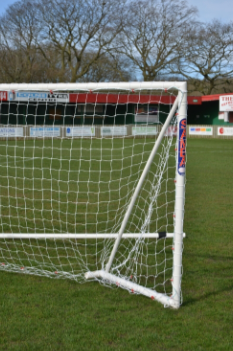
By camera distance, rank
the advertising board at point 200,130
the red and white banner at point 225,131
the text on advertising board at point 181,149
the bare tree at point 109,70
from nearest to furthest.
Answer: the text on advertising board at point 181,149 → the red and white banner at point 225,131 → the advertising board at point 200,130 → the bare tree at point 109,70

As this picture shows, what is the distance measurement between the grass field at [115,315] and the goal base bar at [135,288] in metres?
0.07

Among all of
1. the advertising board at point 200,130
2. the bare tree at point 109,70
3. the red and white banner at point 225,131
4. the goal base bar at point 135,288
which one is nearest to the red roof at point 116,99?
the advertising board at point 200,130

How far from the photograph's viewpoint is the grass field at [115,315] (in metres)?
3.34

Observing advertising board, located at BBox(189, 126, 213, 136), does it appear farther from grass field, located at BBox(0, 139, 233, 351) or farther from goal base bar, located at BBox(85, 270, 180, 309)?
goal base bar, located at BBox(85, 270, 180, 309)

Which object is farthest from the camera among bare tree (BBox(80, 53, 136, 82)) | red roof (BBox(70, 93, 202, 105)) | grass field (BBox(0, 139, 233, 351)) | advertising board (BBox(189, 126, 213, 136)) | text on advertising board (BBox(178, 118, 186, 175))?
bare tree (BBox(80, 53, 136, 82))

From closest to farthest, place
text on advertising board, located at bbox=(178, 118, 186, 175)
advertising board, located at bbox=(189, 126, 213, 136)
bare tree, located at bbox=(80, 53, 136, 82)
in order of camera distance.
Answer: text on advertising board, located at bbox=(178, 118, 186, 175), advertising board, located at bbox=(189, 126, 213, 136), bare tree, located at bbox=(80, 53, 136, 82)

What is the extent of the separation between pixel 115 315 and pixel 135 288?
1.65ft

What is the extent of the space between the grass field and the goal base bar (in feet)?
0.22

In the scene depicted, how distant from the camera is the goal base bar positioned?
13.0 ft

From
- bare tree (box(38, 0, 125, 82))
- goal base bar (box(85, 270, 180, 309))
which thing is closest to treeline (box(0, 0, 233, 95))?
bare tree (box(38, 0, 125, 82))

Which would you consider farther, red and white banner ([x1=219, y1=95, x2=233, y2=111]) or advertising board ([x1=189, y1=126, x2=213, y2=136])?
red and white banner ([x1=219, y1=95, x2=233, y2=111])

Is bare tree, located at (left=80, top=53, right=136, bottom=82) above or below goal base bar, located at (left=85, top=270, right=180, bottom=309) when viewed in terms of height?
above

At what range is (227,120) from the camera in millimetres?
35875

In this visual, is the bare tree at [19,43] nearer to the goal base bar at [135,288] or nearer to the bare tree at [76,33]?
the bare tree at [76,33]
